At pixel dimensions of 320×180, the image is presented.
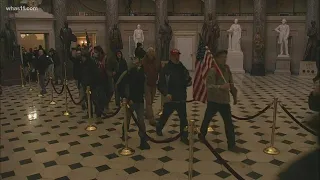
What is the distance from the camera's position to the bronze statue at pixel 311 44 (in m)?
16.3

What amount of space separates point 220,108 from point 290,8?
16.9 m

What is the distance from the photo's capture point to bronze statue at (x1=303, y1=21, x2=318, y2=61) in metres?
16.3

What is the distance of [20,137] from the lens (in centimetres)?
683

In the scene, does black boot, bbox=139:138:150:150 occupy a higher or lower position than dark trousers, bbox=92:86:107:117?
lower

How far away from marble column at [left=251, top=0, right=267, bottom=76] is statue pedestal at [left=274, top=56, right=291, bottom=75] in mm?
963

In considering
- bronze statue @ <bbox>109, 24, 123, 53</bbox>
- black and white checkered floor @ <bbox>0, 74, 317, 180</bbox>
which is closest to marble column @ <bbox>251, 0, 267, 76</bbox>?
bronze statue @ <bbox>109, 24, 123, 53</bbox>

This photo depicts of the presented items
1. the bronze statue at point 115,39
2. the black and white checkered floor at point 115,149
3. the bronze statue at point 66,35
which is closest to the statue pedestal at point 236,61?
the bronze statue at point 115,39

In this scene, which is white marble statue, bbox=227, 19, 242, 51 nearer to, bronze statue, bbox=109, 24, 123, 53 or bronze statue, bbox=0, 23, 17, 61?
bronze statue, bbox=109, 24, 123, 53

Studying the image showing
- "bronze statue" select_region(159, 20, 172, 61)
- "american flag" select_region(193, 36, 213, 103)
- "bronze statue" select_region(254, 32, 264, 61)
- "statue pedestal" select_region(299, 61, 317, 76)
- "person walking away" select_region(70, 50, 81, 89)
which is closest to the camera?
"american flag" select_region(193, 36, 213, 103)

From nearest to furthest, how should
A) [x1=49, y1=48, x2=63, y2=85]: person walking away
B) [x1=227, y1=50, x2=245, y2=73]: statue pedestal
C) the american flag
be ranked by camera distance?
the american flag, [x1=49, y1=48, x2=63, y2=85]: person walking away, [x1=227, y1=50, x2=245, y2=73]: statue pedestal

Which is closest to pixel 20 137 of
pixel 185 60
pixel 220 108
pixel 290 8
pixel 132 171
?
pixel 132 171

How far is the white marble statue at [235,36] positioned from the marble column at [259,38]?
91cm

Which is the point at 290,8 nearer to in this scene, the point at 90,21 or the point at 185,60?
the point at 185,60

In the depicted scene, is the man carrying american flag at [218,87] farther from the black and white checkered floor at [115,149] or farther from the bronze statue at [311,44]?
the bronze statue at [311,44]
